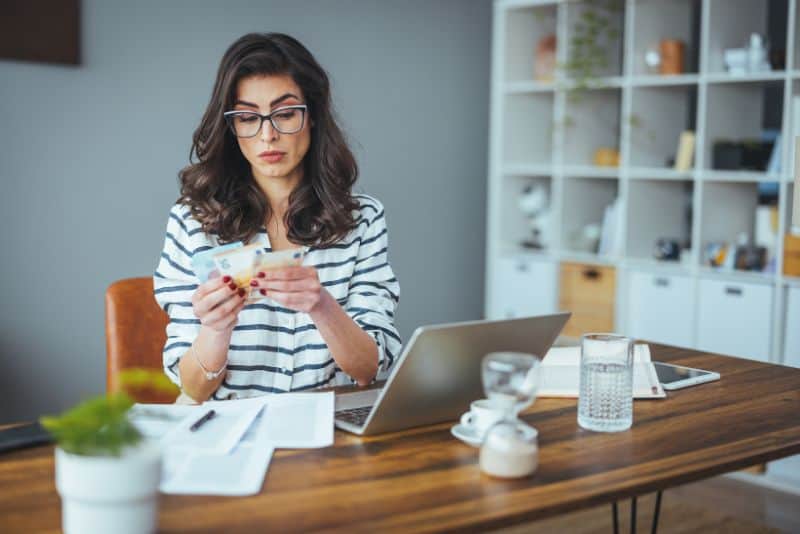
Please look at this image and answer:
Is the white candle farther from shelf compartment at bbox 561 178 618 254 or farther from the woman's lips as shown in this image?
shelf compartment at bbox 561 178 618 254

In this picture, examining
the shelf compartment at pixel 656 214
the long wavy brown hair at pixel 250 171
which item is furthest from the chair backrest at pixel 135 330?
the shelf compartment at pixel 656 214

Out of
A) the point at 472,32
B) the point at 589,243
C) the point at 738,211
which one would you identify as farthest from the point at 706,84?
the point at 472,32

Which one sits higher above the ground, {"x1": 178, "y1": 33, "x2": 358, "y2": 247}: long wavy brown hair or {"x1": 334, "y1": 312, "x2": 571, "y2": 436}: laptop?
{"x1": 178, "y1": 33, "x2": 358, "y2": 247}: long wavy brown hair

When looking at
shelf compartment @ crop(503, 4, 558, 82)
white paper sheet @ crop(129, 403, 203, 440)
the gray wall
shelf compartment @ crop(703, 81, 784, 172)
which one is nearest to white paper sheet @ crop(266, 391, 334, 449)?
white paper sheet @ crop(129, 403, 203, 440)

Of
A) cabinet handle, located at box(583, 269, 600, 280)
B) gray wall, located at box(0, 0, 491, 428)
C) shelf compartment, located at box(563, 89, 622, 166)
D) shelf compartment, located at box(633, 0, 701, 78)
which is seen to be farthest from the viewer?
shelf compartment, located at box(563, 89, 622, 166)

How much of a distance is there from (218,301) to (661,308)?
274 centimetres

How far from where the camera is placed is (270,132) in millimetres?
2049

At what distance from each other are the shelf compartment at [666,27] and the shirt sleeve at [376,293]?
2284mm

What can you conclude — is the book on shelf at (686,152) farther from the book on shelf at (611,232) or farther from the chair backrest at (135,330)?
the chair backrest at (135,330)

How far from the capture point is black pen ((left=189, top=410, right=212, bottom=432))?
151 centimetres

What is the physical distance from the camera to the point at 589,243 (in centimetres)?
447

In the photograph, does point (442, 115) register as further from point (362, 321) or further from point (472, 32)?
point (362, 321)

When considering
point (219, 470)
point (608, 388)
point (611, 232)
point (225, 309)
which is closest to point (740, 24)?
point (611, 232)

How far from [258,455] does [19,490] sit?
1.04 ft
